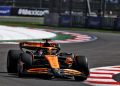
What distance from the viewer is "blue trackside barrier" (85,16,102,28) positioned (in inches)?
1331

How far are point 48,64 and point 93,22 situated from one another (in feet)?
78.9

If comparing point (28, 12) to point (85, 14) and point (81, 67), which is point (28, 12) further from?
point (81, 67)

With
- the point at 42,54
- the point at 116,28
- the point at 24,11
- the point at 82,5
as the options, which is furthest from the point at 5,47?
the point at 24,11

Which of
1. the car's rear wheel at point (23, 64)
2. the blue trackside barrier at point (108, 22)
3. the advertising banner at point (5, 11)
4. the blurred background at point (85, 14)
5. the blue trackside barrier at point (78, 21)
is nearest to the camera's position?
the car's rear wheel at point (23, 64)

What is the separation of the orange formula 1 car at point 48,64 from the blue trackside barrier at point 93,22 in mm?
22769

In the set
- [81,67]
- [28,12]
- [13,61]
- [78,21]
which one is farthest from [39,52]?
[28,12]

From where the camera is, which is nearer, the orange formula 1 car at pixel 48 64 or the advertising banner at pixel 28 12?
the orange formula 1 car at pixel 48 64

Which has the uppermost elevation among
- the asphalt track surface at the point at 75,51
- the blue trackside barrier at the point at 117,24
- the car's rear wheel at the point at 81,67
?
the car's rear wheel at the point at 81,67

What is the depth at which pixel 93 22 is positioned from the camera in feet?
112

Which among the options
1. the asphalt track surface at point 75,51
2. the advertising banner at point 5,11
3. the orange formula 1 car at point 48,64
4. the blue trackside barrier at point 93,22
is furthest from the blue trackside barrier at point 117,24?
the orange formula 1 car at point 48,64

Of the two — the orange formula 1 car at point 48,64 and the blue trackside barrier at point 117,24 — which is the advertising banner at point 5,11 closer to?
the blue trackside barrier at point 117,24

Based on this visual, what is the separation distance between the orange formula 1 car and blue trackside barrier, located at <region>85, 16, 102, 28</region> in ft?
74.7

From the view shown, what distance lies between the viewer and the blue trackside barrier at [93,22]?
111 ft

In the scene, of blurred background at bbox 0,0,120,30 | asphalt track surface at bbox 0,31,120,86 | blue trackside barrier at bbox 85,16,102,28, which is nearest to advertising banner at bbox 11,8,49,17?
blurred background at bbox 0,0,120,30
